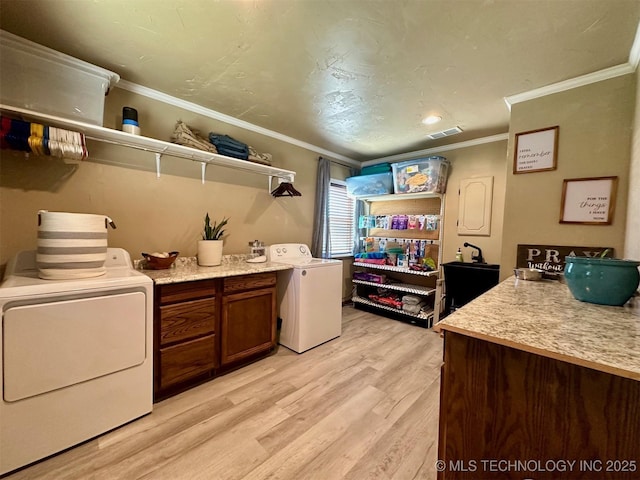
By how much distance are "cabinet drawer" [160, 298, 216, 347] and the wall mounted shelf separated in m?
1.23

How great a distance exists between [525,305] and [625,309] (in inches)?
13.8

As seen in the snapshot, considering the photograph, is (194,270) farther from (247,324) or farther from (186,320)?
(247,324)

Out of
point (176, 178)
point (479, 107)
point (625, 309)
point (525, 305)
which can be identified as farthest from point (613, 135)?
point (176, 178)

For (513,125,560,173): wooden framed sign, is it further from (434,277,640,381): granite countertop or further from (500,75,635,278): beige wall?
(434,277,640,381): granite countertop

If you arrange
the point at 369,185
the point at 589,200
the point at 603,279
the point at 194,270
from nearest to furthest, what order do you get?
1. the point at 603,279
2. the point at 589,200
3. the point at 194,270
4. the point at 369,185

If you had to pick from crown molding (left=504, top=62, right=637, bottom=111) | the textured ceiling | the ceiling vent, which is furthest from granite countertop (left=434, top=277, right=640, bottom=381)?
the ceiling vent

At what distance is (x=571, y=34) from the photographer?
142 centimetres

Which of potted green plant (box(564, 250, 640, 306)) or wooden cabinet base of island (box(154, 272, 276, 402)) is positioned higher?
potted green plant (box(564, 250, 640, 306))

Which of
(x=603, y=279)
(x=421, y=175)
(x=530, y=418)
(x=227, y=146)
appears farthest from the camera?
(x=421, y=175)

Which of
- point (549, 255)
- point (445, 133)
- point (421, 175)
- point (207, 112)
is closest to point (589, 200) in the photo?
point (549, 255)

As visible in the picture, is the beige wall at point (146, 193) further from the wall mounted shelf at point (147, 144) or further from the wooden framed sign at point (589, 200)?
the wooden framed sign at point (589, 200)

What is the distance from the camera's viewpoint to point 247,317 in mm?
2258

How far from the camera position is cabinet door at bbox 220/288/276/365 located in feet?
6.95

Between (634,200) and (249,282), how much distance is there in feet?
8.77
